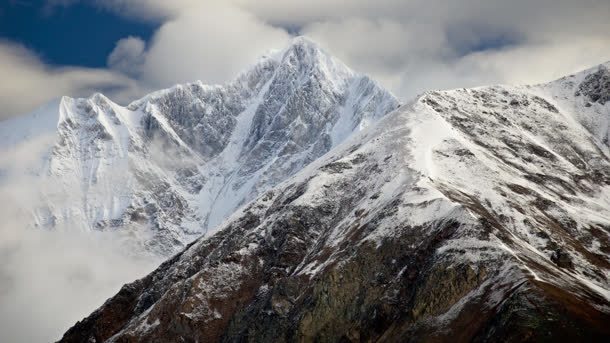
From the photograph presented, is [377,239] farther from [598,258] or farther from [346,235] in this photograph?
[598,258]

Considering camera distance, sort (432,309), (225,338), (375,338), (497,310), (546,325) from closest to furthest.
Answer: (546,325), (497,310), (432,309), (375,338), (225,338)

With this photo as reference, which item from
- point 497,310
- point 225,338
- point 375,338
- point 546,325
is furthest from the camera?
point 225,338

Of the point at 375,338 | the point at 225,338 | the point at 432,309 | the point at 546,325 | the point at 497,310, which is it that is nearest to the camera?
the point at 546,325

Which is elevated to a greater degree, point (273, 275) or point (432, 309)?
Answer: point (273, 275)

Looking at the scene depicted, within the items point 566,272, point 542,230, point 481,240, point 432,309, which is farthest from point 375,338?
point 542,230

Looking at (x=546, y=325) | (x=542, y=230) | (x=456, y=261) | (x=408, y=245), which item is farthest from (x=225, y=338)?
(x=546, y=325)

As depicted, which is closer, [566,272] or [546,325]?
[546,325]

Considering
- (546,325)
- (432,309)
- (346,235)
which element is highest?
(346,235)

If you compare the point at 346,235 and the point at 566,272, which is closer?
the point at 566,272

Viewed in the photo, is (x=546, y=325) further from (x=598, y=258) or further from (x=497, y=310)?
(x=598, y=258)
